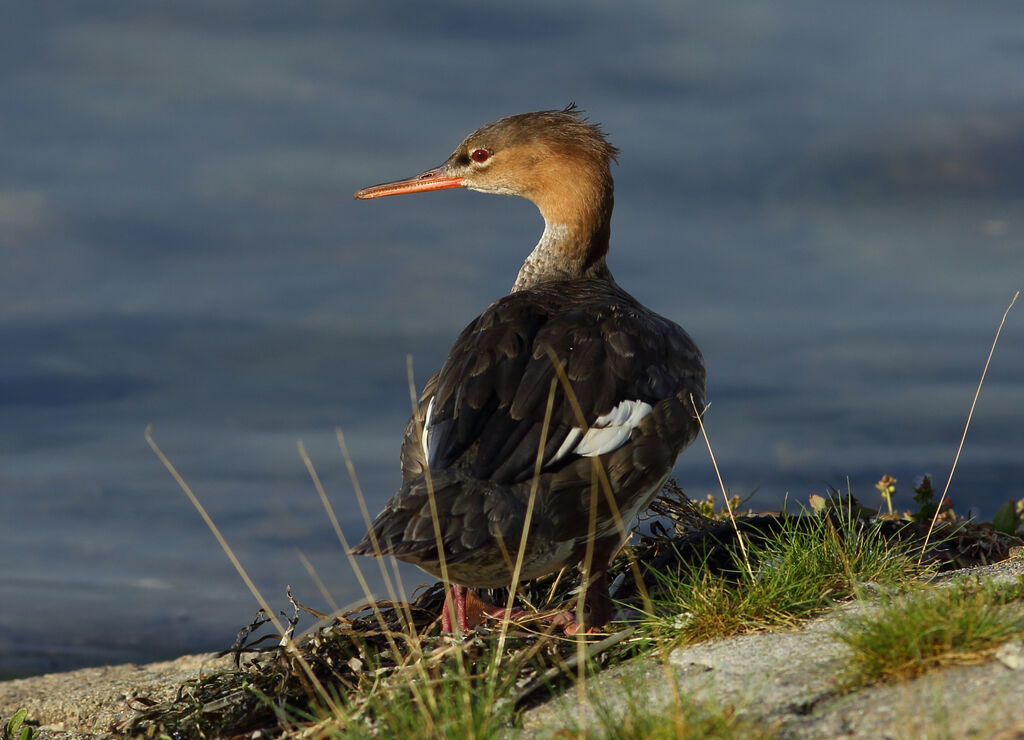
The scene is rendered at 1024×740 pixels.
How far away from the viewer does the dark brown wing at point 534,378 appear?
440cm

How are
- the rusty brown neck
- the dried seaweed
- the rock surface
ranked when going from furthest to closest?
the rusty brown neck → the dried seaweed → the rock surface

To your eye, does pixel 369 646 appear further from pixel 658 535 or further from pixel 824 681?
pixel 824 681

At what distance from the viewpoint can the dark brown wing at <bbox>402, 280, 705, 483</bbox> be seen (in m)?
4.40

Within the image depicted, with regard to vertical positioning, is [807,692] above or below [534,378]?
below

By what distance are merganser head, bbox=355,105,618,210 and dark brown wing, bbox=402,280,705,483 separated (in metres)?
1.49

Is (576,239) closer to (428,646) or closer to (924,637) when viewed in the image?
(428,646)

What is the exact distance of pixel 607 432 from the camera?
4.56 m

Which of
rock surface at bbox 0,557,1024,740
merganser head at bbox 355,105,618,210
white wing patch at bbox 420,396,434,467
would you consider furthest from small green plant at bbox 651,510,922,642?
merganser head at bbox 355,105,618,210

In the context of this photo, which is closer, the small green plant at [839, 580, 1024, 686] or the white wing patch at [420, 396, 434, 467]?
the small green plant at [839, 580, 1024, 686]

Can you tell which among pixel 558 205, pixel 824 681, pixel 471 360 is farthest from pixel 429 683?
pixel 558 205

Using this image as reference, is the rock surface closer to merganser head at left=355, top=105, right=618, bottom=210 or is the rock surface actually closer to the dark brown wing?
the dark brown wing

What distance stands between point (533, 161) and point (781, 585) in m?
3.75

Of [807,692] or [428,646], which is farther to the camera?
[428,646]

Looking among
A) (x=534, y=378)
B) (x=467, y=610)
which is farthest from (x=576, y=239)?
(x=467, y=610)
